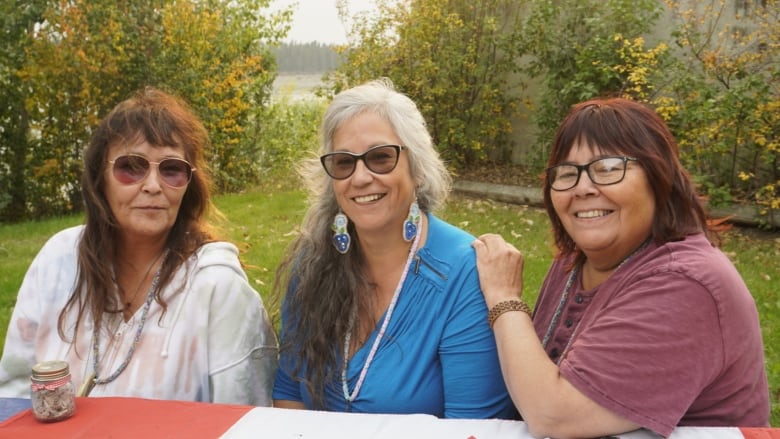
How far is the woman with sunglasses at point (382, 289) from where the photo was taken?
2.29 meters

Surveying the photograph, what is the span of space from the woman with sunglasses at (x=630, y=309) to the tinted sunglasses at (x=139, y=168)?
1.11 metres

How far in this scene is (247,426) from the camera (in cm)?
191

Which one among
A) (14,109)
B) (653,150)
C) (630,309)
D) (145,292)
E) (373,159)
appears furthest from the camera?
(14,109)

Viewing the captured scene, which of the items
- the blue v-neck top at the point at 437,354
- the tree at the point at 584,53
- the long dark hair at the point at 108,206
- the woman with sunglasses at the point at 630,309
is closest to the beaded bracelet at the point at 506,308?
the woman with sunglasses at the point at 630,309

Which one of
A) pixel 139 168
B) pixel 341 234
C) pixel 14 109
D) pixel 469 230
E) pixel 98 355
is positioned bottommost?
pixel 469 230

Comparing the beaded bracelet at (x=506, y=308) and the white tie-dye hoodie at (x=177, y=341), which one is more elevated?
the beaded bracelet at (x=506, y=308)

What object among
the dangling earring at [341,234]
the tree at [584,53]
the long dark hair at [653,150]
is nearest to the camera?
the long dark hair at [653,150]

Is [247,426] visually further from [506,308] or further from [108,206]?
[108,206]

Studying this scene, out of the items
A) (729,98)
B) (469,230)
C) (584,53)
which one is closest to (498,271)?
(469,230)

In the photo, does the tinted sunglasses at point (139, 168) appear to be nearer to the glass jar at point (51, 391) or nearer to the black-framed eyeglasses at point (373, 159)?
the black-framed eyeglasses at point (373, 159)

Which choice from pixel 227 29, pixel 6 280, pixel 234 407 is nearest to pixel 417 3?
pixel 227 29

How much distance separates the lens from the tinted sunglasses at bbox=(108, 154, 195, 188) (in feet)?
8.40

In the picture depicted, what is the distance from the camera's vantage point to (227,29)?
420 inches

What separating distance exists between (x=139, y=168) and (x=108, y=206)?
8.9 inches
